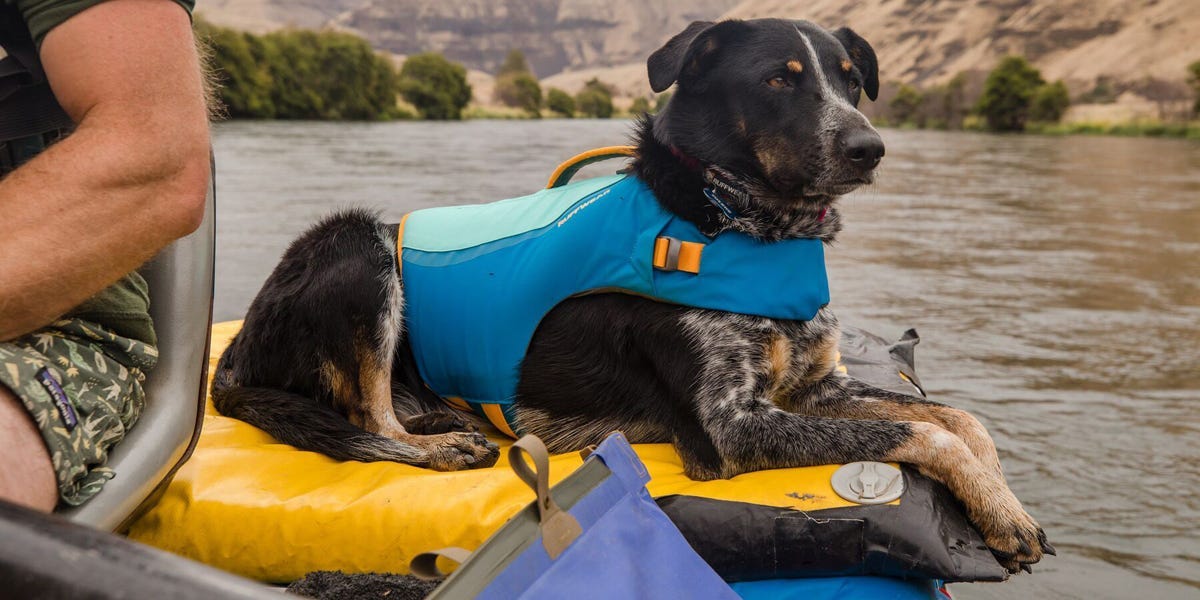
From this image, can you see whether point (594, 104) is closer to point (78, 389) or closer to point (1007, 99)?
point (1007, 99)

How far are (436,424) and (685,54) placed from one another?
1.48m

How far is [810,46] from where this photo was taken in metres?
3.23

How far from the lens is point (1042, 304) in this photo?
803 centimetres

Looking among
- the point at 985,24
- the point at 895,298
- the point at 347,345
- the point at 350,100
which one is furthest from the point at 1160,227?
the point at 985,24

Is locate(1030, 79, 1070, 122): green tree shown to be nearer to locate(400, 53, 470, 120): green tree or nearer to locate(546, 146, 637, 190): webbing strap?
locate(400, 53, 470, 120): green tree

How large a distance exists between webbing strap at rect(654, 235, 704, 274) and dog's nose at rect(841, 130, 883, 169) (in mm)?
545

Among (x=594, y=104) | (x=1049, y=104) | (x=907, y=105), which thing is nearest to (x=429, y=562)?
(x=1049, y=104)

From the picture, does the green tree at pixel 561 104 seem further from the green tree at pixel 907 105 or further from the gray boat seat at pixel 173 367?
the gray boat seat at pixel 173 367

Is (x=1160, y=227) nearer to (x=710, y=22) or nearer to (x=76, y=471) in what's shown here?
(x=710, y=22)

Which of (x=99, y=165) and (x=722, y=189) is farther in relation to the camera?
(x=722, y=189)

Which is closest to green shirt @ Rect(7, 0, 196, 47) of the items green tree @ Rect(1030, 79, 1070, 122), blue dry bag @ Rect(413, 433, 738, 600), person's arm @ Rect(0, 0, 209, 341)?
person's arm @ Rect(0, 0, 209, 341)

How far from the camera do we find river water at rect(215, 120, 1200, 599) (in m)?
4.17

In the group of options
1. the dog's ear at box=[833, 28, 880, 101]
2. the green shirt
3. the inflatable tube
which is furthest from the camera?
the dog's ear at box=[833, 28, 880, 101]

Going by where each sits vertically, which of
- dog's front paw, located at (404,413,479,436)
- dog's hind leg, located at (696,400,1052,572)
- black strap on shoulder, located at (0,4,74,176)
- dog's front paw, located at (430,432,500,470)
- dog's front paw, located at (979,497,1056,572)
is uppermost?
black strap on shoulder, located at (0,4,74,176)
